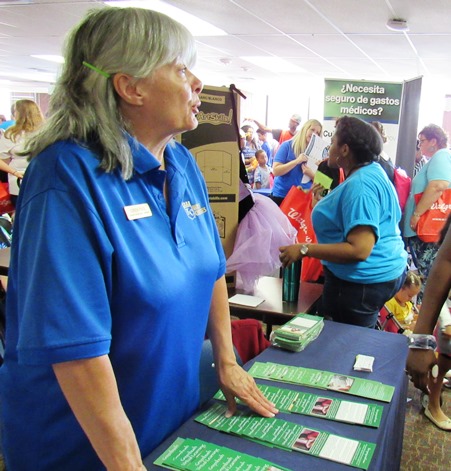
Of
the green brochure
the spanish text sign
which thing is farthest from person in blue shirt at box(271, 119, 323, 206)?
the green brochure

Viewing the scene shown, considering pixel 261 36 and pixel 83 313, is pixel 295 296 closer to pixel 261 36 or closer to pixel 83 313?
pixel 83 313

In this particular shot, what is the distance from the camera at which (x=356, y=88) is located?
4520 mm

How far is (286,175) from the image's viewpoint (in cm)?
452

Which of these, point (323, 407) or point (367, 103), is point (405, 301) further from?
point (323, 407)

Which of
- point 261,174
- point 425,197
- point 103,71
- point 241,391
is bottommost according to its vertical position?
point 241,391

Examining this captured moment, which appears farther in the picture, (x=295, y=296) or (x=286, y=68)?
(x=286, y=68)

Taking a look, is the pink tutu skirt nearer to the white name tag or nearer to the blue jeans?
the blue jeans

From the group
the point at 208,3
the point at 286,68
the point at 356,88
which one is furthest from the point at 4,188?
the point at 286,68

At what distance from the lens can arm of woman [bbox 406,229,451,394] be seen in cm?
140

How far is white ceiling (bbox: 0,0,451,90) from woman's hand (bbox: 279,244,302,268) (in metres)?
2.40

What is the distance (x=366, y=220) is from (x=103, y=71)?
1.36 m

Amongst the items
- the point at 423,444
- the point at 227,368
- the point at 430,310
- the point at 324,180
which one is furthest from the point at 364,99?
the point at 227,368

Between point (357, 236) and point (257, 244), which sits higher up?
point (357, 236)

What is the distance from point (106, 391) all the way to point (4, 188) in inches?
149
